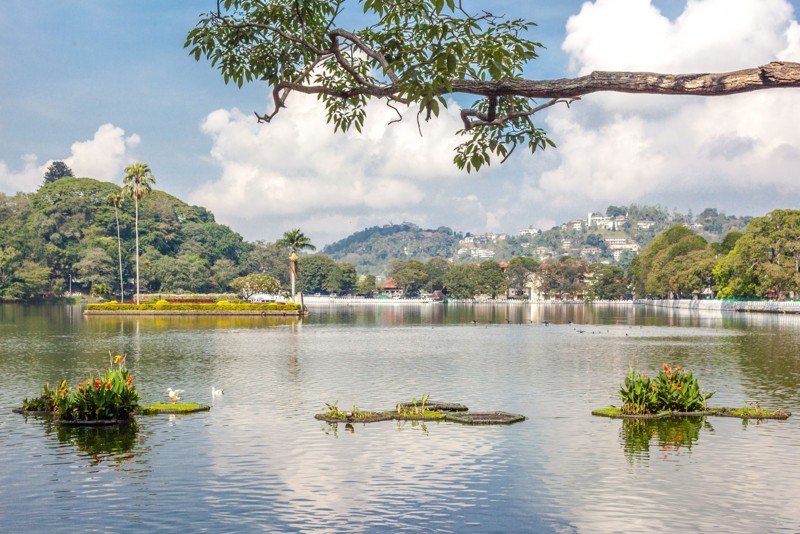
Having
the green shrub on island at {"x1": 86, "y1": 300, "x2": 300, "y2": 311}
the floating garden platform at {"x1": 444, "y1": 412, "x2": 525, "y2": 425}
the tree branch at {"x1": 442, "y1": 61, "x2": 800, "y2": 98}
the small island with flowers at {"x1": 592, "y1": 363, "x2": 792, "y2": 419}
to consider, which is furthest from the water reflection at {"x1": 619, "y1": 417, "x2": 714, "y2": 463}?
the green shrub on island at {"x1": 86, "y1": 300, "x2": 300, "y2": 311}

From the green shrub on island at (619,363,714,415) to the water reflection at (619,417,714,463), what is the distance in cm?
52

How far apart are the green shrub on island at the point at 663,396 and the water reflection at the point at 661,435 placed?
0.52 meters

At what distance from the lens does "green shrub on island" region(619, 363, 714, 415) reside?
29906 millimetres

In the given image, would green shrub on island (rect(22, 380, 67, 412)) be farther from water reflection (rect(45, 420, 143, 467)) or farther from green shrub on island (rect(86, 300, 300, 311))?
green shrub on island (rect(86, 300, 300, 311))

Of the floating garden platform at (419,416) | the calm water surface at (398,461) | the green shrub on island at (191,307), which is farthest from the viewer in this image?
the green shrub on island at (191,307)

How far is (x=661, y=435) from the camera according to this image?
26922 mm

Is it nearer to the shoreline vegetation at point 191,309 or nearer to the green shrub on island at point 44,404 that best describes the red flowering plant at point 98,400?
the green shrub on island at point 44,404

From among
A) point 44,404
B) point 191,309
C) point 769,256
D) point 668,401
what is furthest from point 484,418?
point 769,256

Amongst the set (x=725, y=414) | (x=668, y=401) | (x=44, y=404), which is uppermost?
(x=44, y=404)

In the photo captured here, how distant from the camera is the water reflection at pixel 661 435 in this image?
2450 cm

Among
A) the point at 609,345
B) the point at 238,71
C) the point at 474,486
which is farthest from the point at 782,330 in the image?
the point at 238,71

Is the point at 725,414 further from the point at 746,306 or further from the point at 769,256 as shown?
the point at 746,306

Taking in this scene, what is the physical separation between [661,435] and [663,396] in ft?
11.3

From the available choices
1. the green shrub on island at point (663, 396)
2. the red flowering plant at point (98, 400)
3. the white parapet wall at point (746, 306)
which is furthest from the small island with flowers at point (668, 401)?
the white parapet wall at point (746, 306)
